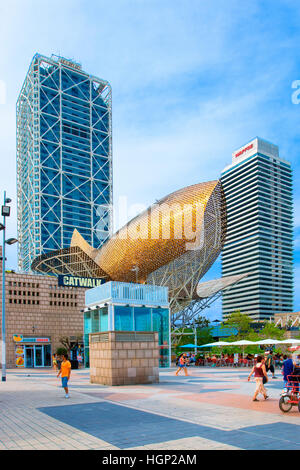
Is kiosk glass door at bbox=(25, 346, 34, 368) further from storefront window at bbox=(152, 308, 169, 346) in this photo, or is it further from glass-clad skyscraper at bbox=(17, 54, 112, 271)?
glass-clad skyscraper at bbox=(17, 54, 112, 271)


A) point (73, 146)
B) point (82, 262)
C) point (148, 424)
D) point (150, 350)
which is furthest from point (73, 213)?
point (148, 424)

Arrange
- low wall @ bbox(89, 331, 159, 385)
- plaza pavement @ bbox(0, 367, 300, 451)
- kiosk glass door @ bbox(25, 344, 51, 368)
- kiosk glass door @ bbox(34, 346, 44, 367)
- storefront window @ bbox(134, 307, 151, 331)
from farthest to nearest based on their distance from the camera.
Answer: kiosk glass door @ bbox(34, 346, 44, 367) → kiosk glass door @ bbox(25, 344, 51, 368) → storefront window @ bbox(134, 307, 151, 331) → low wall @ bbox(89, 331, 159, 385) → plaza pavement @ bbox(0, 367, 300, 451)

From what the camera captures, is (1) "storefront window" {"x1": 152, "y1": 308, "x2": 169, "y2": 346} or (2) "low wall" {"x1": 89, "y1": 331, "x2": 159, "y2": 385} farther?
(1) "storefront window" {"x1": 152, "y1": 308, "x2": 169, "y2": 346}

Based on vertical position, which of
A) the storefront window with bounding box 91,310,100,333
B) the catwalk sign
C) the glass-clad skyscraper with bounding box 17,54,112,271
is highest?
the glass-clad skyscraper with bounding box 17,54,112,271

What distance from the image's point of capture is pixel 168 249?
6209cm

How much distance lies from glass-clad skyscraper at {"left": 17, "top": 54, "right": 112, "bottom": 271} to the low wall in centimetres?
10652

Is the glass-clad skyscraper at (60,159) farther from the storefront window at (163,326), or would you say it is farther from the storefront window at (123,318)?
the storefront window at (123,318)

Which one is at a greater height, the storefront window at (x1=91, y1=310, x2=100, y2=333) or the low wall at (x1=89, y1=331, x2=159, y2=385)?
the storefront window at (x1=91, y1=310, x2=100, y2=333)

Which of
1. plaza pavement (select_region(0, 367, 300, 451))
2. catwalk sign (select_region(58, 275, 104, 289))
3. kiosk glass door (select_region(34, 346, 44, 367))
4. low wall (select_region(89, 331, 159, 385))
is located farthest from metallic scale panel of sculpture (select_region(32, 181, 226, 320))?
plaza pavement (select_region(0, 367, 300, 451))

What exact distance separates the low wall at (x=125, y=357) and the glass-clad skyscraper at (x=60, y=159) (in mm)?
106516

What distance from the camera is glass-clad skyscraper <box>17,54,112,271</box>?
128250 mm

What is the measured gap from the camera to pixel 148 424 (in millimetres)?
10141

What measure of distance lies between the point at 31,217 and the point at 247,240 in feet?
342

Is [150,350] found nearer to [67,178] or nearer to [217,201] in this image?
[217,201]
